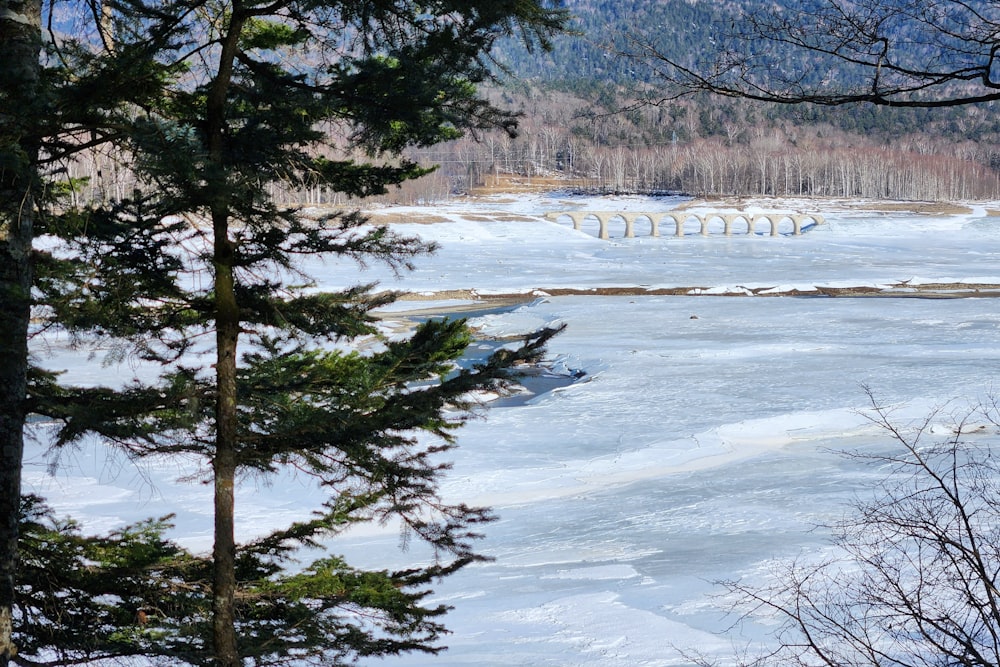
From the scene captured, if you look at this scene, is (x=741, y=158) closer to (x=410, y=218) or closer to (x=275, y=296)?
(x=410, y=218)

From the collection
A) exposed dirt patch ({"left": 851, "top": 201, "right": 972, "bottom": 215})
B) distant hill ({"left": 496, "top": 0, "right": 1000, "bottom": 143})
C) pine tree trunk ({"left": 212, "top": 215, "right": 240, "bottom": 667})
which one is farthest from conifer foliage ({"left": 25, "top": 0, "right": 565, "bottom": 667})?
exposed dirt patch ({"left": 851, "top": 201, "right": 972, "bottom": 215})

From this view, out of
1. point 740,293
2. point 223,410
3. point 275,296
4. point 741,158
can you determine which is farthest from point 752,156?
point 223,410

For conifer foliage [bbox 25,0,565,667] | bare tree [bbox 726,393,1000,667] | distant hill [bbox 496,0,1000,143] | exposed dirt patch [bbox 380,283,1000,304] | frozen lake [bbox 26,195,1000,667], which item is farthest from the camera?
exposed dirt patch [bbox 380,283,1000,304]

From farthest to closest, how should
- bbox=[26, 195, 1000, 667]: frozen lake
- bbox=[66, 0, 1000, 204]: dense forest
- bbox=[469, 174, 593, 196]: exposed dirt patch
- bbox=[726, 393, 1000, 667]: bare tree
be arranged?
bbox=[469, 174, 593, 196]: exposed dirt patch → bbox=[66, 0, 1000, 204]: dense forest → bbox=[26, 195, 1000, 667]: frozen lake → bbox=[726, 393, 1000, 667]: bare tree

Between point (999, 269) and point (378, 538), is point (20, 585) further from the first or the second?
point (999, 269)

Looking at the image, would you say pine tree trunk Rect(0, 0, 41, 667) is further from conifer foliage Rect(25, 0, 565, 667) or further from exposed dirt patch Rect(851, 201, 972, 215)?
exposed dirt patch Rect(851, 201, 972, 215)

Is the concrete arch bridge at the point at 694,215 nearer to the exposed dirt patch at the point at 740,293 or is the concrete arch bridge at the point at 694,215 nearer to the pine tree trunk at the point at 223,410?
the exposed dirt patch at the point at 740,293

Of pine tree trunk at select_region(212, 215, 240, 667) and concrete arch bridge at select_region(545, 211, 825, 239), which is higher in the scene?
concrete arch bridge at select_region(545, 211, 825, 239)

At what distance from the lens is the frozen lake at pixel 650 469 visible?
8195 millimetres

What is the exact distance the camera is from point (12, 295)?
3.42 meters

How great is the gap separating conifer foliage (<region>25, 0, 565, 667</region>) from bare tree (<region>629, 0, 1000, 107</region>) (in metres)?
0.66

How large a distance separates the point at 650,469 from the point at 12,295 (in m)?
9.98

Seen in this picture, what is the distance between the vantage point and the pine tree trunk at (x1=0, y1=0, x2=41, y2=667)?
3.43m

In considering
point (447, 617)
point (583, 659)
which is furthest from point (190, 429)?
point (447, 617)
